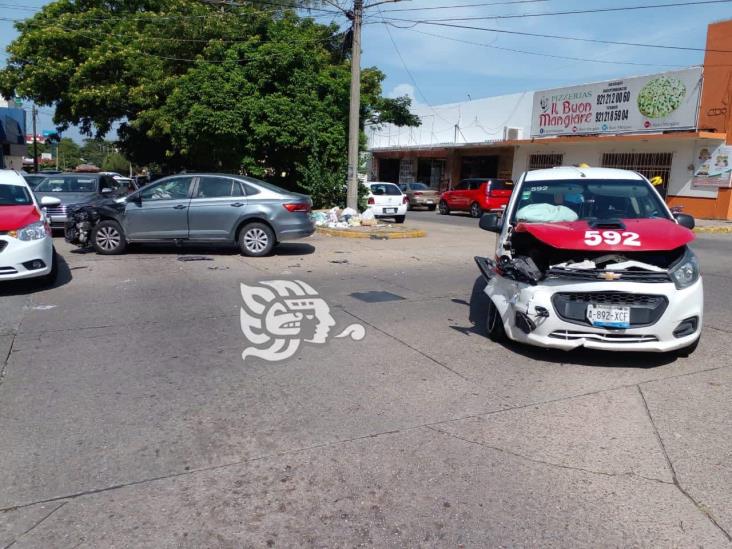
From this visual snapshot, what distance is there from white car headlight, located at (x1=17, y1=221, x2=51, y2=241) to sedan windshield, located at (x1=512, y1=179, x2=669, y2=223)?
642 cm

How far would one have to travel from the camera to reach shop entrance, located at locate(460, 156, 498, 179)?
36.9 metres

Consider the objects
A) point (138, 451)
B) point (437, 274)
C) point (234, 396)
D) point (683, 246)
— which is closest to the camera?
point (138, 451)

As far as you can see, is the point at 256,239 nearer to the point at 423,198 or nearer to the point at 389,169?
the point at 423,198

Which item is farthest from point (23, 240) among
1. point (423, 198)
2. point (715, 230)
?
point (423, 198)

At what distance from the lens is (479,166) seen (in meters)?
38.0

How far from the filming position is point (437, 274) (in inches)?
439

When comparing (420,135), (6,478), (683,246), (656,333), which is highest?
(420,135)

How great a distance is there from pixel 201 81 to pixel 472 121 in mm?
20514

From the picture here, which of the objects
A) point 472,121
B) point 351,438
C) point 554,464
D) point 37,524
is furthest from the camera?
point 472,121

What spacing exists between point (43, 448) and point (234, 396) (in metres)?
Result: 1.41

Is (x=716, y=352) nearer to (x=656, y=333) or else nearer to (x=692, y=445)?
(x=656, y=333)

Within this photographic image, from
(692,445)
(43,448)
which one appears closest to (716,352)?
(692,445)

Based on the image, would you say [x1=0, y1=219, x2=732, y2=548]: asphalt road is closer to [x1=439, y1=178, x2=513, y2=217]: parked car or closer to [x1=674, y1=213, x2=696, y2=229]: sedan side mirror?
[x1=674, y1=213, x2=696, y2=229]: sedan side mirror

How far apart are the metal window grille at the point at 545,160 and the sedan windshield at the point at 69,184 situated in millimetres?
22355
